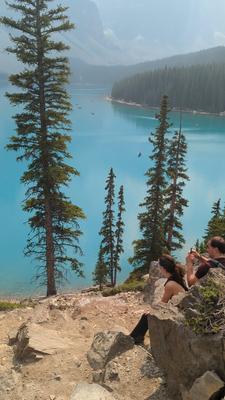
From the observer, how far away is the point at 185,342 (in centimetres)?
654

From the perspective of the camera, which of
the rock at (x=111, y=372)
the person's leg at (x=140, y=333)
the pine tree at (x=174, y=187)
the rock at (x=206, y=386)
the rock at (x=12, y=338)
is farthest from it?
the pine tree at (x=174, y=187)

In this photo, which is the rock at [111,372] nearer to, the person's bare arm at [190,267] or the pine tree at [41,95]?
the person's bare arm at [190,267]

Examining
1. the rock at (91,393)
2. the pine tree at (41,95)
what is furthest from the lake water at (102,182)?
the rock at (91,393)

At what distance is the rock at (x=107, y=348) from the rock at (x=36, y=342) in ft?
3.76

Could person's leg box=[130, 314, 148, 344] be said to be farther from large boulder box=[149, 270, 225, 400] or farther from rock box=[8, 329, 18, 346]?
rock box=[8, 329, 18, 346]

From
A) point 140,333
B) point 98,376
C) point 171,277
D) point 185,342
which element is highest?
A: point 171,277

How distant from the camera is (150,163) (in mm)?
81375

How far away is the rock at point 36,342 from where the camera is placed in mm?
9430

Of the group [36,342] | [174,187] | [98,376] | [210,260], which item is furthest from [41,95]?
[174,187]

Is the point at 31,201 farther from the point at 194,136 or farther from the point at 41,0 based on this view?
the point at 194,136

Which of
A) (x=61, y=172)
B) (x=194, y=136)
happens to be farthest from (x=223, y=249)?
(x=194, y=136)

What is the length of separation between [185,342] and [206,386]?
71 centimetres

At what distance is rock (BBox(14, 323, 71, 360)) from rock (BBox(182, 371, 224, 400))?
410cm

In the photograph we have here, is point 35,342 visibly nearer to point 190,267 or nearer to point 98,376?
point 98,376
